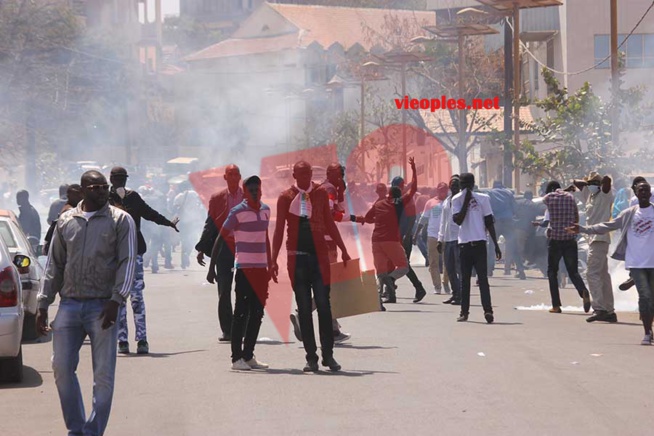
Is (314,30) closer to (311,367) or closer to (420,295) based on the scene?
(420,295)

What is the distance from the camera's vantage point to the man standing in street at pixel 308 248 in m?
11.3

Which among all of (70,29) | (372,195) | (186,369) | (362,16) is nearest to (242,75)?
(362,16)

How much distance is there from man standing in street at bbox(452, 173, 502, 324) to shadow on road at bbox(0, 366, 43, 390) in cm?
558

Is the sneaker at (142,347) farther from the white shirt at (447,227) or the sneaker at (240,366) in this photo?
the white shirt at (447,227)

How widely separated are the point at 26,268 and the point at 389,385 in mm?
4974

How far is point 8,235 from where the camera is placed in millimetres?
14844

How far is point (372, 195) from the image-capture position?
50.3 meters

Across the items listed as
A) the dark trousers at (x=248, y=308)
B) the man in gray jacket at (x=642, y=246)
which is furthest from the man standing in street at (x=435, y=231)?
the dark trousers at (x=248, y=308)

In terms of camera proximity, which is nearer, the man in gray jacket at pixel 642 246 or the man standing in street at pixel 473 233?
the man in gray jacket at pixel 642 246

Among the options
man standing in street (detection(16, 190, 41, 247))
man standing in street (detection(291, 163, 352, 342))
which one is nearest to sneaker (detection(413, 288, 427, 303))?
man standing in street (detection(291, 163, 352, 342))

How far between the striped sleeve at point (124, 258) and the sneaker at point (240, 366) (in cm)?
389

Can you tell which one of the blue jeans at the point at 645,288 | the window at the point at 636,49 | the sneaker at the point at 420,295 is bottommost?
the sneaker at the point at 420,295

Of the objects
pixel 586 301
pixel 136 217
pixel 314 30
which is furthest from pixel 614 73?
pixel 314 30

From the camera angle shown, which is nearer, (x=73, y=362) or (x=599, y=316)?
(x=73, y=362)
